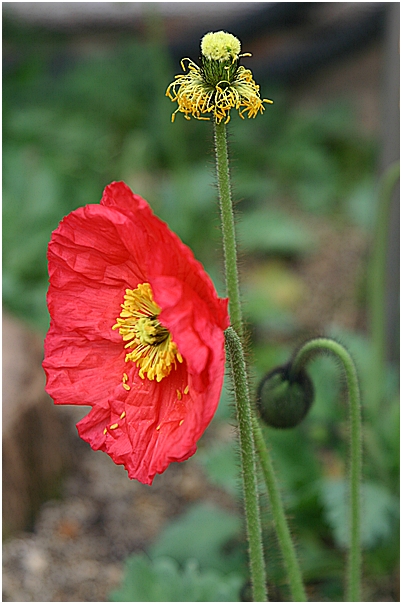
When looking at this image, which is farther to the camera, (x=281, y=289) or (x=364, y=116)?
(x=364, y=116)

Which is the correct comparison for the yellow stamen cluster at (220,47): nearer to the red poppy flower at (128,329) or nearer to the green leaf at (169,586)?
the red poppy flower at (128,329)

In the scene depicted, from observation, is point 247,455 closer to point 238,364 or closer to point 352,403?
point 238,364

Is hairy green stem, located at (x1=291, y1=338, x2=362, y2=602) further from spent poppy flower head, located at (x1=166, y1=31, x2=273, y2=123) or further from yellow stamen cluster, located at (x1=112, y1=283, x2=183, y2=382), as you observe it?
spent poppy flower head, located at (x1=166, y1=31, x2=273, y2=123)

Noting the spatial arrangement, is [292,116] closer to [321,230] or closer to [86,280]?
[321,230]

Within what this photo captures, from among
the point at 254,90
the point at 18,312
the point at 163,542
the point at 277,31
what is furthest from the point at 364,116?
the point at 254,90

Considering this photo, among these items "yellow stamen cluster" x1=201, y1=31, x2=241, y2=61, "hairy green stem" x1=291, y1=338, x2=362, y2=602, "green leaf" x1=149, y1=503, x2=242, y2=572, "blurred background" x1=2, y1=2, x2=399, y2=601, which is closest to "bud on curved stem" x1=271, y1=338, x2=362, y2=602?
"hairy green stem" x1=291, y1=338, x2=362, y2=602

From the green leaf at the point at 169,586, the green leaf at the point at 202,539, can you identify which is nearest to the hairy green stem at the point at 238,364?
the green leaf at the point at 169,586

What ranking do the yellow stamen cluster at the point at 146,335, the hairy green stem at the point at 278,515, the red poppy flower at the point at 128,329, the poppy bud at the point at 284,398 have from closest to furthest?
the red poppy flower at the point at 128,329 → the yellow stamen cluster at the point at 146,335 → the hairy green stem at the point at 278,515 → the poppy bud at the point at 284,398
